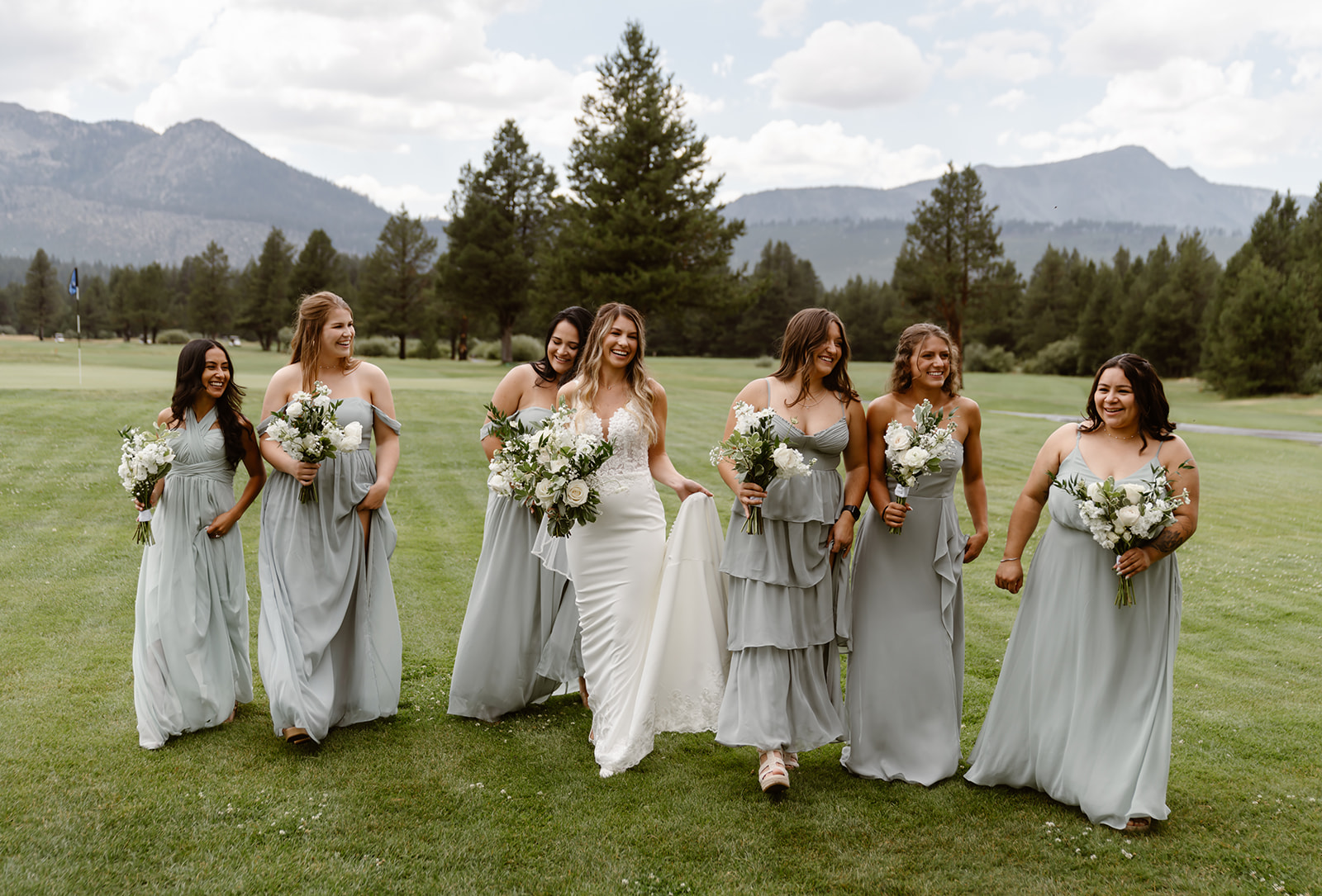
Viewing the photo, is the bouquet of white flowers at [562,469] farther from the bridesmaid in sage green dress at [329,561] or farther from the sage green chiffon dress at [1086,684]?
the sage green chiffon dress at [1086,684]

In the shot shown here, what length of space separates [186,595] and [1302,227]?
235 feet

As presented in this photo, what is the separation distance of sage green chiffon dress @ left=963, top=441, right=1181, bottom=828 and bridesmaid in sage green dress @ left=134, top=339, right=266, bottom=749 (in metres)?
4.86

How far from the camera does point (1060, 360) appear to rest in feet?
231

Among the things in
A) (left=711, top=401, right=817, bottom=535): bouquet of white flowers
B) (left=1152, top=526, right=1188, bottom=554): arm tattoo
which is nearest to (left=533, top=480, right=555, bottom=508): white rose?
(left=711, top=401, right=817, bottom=535): bouquet of white flowers

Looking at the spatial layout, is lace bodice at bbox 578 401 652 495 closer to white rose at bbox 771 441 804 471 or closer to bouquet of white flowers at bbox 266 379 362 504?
white rose at bbox 771 441 804 471

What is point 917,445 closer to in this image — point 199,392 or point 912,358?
point 912,358

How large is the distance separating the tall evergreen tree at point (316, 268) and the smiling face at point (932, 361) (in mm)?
66025

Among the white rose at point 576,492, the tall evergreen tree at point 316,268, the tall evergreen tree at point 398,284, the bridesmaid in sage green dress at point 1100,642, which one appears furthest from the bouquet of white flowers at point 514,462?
the tall evergreen tree at point 316,268

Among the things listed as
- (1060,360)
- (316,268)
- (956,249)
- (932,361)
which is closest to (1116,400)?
(932,361)

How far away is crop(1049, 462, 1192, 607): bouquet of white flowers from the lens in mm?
4465

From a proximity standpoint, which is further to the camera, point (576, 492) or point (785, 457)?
point (576, 492)

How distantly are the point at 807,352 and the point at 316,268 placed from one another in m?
68.1

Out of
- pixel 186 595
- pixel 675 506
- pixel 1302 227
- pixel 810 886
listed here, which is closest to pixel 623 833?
pixel 810 886

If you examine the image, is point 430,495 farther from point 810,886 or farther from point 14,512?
point 810,886
